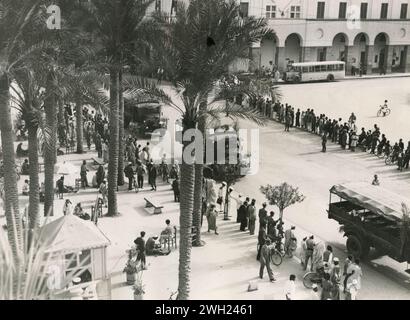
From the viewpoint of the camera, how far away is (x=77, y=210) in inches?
759

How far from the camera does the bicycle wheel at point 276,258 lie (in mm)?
17109

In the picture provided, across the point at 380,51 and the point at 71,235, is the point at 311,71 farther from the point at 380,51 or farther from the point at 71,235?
the point at 71,235

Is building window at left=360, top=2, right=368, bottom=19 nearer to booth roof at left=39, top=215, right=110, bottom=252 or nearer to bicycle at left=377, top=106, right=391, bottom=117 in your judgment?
bicycle at left=377, top=106, right=391, bottom=117

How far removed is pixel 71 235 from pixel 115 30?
7858mm

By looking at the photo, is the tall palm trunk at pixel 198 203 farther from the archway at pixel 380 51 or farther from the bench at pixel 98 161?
the archway at pixel 380 51

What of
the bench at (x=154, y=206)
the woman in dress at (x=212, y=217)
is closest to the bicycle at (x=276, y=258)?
the woman in dress at (x=212, y=217)

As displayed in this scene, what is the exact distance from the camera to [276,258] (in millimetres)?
17312

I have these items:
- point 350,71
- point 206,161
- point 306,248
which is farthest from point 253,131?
point 350,71

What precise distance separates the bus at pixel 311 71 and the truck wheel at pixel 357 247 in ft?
114

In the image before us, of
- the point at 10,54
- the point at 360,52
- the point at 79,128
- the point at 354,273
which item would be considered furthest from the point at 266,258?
the point at 360,52

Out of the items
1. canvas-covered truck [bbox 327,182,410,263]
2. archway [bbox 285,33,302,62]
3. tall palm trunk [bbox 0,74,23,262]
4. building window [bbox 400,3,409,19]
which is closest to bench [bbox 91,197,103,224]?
tall palm trunk [bbox 0,74,23,262]

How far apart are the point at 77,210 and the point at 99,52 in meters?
5.36

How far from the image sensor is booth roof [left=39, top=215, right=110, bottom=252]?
47.6ft

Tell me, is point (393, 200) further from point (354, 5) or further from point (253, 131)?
point (354, 5)
